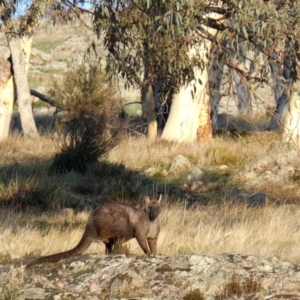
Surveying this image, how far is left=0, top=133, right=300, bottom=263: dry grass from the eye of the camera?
27.7 feet

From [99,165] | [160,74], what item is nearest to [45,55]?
[99,165]

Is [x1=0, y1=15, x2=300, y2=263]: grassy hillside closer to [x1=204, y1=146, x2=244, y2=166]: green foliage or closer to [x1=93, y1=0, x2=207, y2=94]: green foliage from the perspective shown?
[x1=204, y1=146, x2=244, y2=166]: green foliage

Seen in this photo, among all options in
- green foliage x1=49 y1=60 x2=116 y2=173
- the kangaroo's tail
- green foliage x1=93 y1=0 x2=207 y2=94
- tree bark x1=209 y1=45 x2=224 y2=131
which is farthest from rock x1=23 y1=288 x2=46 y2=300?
green foliage x1=49 y1=60 x2=116 y2=173

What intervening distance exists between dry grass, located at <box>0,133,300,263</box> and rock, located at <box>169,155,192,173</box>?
23cm

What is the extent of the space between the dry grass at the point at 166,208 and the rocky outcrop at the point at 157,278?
1.12m

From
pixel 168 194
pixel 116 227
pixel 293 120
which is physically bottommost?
pixel 168 194

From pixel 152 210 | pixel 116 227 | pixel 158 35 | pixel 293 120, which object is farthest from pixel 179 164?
pixel 116 227

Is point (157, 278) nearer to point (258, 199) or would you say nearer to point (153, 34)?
point (153, 34)

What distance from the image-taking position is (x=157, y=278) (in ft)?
21.1

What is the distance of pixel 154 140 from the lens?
19.5 metres

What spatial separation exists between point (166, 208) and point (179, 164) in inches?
201

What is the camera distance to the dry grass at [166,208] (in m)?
8.44

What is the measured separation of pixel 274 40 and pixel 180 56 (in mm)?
1166

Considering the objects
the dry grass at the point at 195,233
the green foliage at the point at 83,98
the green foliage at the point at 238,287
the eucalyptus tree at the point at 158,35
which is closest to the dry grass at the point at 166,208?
the dry grass at the point at 195,233
